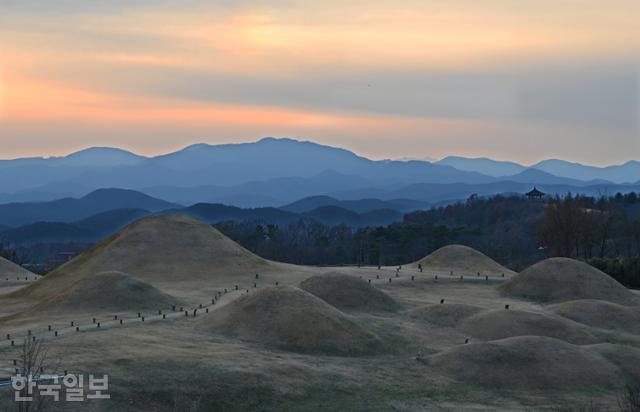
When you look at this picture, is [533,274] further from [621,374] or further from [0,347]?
[0,347]

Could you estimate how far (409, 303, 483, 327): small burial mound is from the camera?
222ft

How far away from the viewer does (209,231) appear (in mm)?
105875

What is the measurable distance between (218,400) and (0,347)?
660 inches

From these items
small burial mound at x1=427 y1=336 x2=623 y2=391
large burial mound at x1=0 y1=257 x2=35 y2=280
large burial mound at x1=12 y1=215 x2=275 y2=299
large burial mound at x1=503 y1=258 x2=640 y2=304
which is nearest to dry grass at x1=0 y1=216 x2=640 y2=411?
small burial mound at x1=427 y1=336 x2=623 y2=391

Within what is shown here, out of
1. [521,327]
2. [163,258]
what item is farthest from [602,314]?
[163,258]

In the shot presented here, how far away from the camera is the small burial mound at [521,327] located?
62.2m

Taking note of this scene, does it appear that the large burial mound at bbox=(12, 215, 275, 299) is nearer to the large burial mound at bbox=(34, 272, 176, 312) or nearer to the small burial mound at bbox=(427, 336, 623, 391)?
the large burial mound at bbox=(34, 272, 176, 312)

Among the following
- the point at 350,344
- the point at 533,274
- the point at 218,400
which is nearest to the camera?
the point at 218,400

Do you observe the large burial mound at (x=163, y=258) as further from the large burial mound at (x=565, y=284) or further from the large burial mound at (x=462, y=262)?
the large burial mound at (x=565, y=284)

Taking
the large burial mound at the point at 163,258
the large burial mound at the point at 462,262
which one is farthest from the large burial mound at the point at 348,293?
the large burial mound at the point at 462,262

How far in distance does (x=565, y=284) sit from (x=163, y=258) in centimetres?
4893

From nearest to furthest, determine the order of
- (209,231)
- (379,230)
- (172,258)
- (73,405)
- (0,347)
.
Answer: (73,405) → (0,347) → (172,258) → (209,231) → (379,230)

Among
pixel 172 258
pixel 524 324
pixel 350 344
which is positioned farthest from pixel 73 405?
pixel 172 258

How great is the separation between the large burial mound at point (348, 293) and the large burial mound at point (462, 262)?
1211 inches
